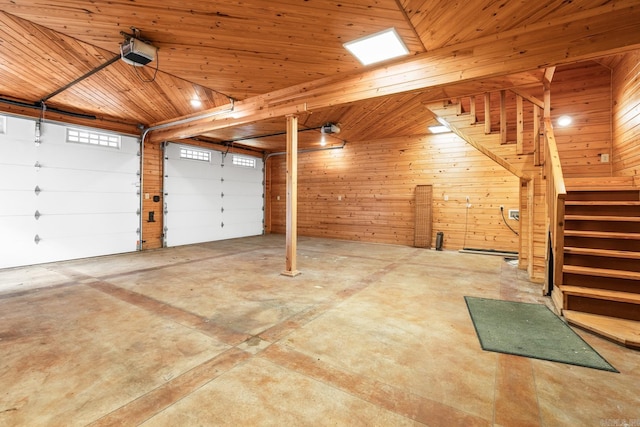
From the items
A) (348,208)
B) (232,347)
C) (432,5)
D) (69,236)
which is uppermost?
(432,5)

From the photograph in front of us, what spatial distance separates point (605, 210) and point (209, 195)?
890cm

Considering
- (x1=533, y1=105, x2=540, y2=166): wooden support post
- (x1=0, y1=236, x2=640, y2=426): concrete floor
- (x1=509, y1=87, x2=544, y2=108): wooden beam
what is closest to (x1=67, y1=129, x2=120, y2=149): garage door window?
(x1=0, y1=236, x2=640, y2=426): concrete floor

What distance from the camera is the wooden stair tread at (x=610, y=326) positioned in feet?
8.16

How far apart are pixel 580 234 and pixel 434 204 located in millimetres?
4383

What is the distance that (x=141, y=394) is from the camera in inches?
72.6

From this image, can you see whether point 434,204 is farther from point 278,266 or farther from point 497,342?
point 497,342

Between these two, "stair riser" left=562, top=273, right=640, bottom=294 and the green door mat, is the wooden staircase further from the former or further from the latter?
the green door mat

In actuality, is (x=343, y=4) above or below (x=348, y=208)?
above

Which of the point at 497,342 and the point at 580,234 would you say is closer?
the point at 497,342

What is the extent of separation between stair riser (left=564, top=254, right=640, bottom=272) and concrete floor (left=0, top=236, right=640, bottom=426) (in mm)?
752

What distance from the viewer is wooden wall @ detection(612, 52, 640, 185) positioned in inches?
170

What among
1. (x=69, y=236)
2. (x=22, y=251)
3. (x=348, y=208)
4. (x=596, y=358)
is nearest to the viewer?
(x=596, y=358)

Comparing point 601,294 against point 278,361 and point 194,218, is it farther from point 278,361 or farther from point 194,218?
point 194,218

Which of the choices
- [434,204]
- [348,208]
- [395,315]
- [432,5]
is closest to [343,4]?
[432,5]
